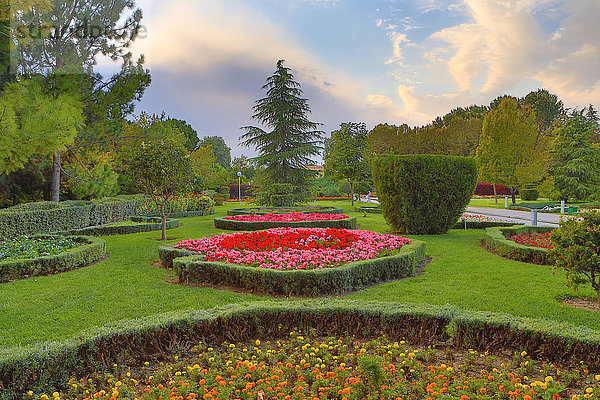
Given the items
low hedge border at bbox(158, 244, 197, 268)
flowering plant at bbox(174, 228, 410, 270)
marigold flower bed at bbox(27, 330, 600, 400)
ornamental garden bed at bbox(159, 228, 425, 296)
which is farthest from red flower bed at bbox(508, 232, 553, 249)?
low hedge border at bbox(158, 244, 197, 268)

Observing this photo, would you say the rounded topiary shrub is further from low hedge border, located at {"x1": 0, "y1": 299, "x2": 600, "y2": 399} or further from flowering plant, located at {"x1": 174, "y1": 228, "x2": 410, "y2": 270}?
low hedge border, located at {"x1": 0, "y1": 299, "x2": 600, "y2": 399}

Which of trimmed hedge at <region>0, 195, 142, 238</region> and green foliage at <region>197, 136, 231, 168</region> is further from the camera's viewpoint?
green foliage at <region>197, 136, 231, 168</region>

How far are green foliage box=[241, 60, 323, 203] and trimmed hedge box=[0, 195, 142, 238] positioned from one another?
10.8m

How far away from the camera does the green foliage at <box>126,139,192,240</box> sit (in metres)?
11.4

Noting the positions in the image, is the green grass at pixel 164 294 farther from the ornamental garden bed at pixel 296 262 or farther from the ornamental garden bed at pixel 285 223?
the ornamental garden bed at pixel 285 223

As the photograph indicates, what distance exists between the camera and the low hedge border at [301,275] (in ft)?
19.7

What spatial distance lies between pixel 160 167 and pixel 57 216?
4494mm

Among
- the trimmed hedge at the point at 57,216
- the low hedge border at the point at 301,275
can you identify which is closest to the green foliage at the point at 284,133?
the trimmed hedge at the point at 57,216

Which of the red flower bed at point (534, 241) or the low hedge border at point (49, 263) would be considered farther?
the red flower bed at point (534, 241)

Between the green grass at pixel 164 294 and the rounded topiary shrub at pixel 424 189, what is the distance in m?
3.44

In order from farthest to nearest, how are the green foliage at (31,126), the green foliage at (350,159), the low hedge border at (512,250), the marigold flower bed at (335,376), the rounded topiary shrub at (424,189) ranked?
the green foliage at (350,159), the rounded topiary shrub at (424,189), the low hedge border at (512,250), the green foliage at (31,126), the marigold flower bed at (335,376)

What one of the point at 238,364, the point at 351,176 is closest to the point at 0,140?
the point at 238,364

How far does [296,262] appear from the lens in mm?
6801

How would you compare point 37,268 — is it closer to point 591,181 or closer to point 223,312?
point 223,312
